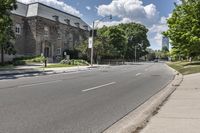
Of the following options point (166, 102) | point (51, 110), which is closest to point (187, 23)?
point (166, 102)

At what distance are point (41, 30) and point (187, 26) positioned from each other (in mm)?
36548

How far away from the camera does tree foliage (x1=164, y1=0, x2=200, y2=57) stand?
43.3 m

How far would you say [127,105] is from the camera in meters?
11.7

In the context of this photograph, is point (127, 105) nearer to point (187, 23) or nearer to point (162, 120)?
point (162, 120)

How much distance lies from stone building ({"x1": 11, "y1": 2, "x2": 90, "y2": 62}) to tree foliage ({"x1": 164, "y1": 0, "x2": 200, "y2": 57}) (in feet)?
103

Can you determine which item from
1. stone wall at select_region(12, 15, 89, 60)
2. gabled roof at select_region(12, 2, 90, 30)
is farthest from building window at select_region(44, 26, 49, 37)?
gabled roof at select_region(12, 2, 90, 30)

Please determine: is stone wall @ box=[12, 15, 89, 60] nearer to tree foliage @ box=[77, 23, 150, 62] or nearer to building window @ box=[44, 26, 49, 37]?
building window @ box=[44, 26, 49, 37]

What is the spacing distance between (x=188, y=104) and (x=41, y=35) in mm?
64178

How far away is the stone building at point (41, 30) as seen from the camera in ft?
234

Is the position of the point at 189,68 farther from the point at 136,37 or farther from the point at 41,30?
the point at 136,37

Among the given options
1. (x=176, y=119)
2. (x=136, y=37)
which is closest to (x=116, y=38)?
(x=136, y=37)

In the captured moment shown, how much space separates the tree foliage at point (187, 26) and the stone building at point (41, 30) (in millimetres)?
31407

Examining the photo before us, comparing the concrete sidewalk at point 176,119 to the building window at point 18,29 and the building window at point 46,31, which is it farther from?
the building window at point 46,31

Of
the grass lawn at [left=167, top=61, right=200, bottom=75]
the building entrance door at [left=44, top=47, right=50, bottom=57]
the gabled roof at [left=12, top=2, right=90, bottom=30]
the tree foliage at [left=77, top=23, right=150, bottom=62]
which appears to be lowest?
the grass lawn at [left=167, top=61, right=200, bottom=75]
